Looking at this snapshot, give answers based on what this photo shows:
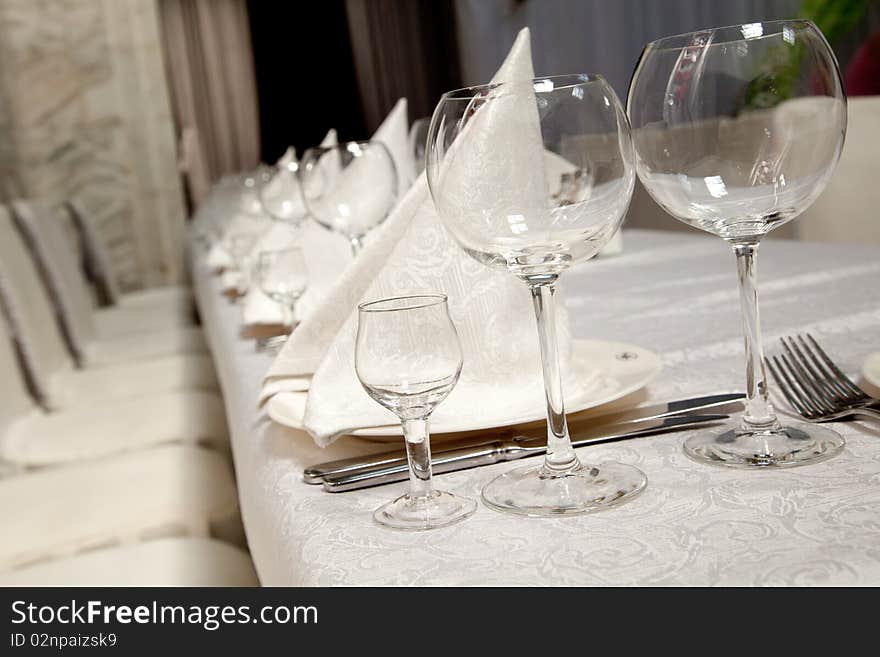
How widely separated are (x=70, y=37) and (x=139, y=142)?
70cm

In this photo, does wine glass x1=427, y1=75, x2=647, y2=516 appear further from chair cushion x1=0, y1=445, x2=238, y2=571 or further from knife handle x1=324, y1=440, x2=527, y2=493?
chair cushion x1=0, y1=445, x2=238, y2=571

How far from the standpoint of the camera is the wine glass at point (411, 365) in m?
0.56

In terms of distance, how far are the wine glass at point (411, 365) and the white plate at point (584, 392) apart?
0.35 feet

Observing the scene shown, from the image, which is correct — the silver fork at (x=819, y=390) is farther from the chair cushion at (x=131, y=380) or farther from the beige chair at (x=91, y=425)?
the chair cushion at (x=131, y=380)

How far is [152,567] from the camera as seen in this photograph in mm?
1226

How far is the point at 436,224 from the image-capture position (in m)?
0.74

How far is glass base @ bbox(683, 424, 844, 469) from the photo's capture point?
1.90 ft

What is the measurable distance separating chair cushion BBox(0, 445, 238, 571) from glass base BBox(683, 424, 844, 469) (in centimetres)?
93

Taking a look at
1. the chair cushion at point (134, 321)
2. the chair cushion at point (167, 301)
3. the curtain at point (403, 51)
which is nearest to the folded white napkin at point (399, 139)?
the chair cushion at point (134, 321)

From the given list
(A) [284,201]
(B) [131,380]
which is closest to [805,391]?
(A) [284,201]

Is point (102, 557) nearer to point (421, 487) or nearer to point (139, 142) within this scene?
point (421, 487)

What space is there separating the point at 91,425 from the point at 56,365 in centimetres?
72

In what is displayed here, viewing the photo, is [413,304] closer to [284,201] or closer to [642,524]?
[642,524]
